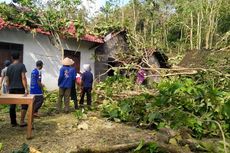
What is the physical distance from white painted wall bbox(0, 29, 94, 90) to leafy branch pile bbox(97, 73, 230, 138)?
694 centimetres

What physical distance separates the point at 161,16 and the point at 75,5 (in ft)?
58.4

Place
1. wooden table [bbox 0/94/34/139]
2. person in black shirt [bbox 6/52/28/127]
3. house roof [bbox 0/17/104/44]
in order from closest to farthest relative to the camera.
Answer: wooden table [bbox 0/94/34/139] → person in black shirt [bbox 6/52/28/127] → house roof [bbox 0/17/104/44]

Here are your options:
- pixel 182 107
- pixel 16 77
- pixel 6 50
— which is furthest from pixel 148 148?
pixel 6 50

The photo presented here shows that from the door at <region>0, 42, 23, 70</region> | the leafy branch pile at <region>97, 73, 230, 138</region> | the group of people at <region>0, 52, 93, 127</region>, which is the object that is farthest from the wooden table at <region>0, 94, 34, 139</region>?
the door at <region>0, 42, 23, 70</region>

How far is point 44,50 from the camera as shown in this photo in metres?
17.7

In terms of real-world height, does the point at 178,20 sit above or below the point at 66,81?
above

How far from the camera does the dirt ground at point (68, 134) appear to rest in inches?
286

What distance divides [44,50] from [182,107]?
9636 mm

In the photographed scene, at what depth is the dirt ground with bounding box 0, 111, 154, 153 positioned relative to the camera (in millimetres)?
7266

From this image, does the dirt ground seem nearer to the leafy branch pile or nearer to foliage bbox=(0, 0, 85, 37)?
the leafy branch pile

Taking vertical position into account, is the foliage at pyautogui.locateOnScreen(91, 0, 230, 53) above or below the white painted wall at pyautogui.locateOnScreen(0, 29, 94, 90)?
above

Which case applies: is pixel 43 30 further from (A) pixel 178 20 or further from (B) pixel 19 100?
(A) pixel 178 20

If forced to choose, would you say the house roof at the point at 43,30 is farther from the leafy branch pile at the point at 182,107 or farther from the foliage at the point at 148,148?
the foliage at the point at 148,148

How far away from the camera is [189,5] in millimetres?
32031
